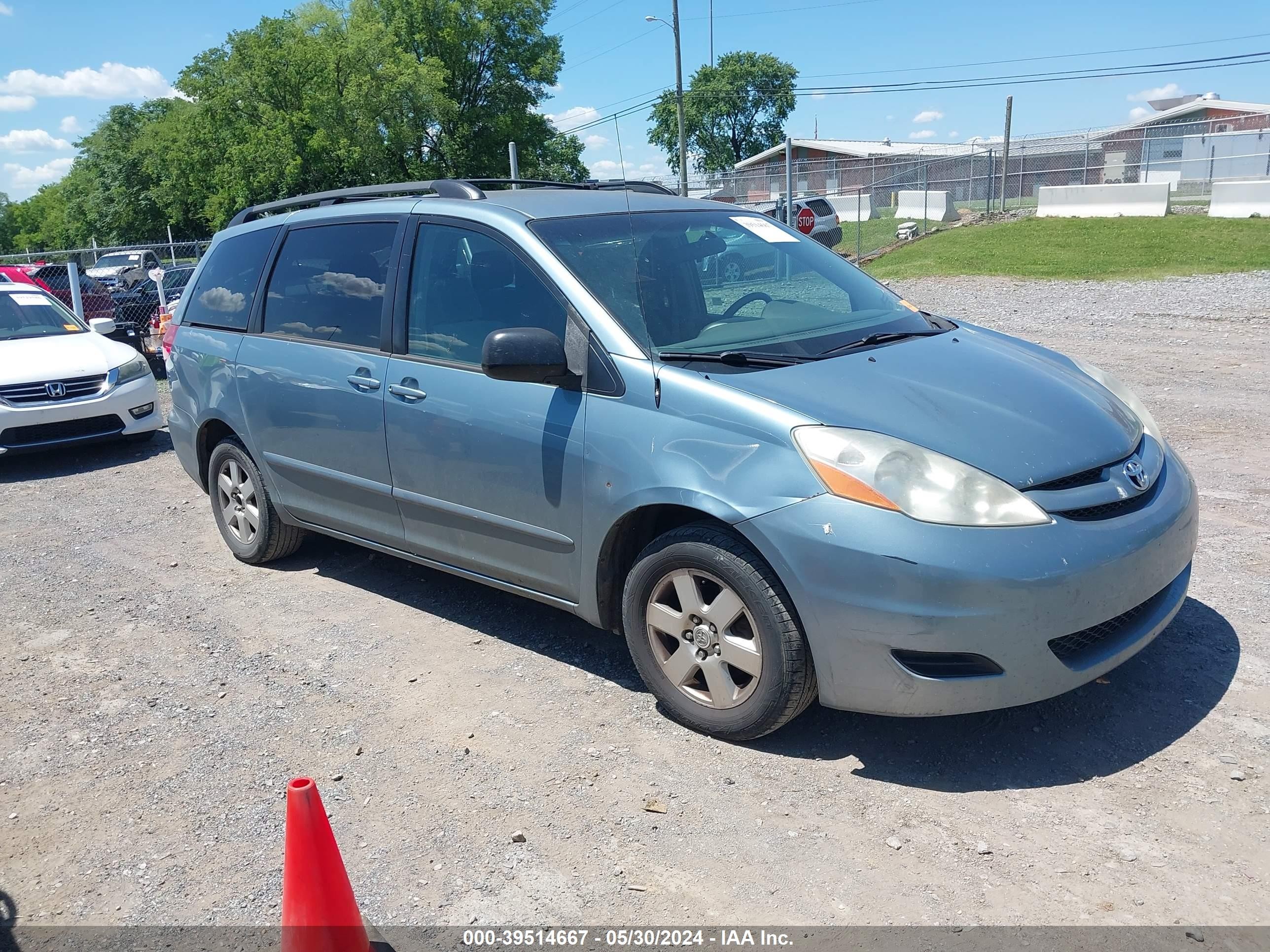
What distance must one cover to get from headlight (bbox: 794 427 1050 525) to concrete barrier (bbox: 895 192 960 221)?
26417 millimetres

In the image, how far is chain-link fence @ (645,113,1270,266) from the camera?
27.4m

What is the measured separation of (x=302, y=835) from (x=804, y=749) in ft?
5.78

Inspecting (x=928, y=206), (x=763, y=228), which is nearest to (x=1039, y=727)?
(x=763, y=228)

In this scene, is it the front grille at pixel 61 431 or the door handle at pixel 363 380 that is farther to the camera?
the front grille at pixel 61 431

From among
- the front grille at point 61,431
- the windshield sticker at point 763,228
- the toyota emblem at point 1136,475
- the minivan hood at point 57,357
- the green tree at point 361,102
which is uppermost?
the green tree at point 361,102

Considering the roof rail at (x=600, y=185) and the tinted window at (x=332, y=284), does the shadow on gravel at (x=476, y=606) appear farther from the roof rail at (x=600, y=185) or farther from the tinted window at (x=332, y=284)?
the roof rail at (x=600, y=185)

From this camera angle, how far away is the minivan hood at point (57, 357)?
8.82m

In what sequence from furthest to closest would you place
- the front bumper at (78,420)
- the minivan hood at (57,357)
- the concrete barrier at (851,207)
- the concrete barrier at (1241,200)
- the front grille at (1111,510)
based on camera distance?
the concrete barrier at (851,207) < the concrete barrier at (1241,200) < the minivan hood at (57,357) < the front bumper at (78,420) < the front grille at (1111,510)

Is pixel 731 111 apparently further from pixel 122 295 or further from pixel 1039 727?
pixel 1039 727

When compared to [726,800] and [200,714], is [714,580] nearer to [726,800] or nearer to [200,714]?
[726,800]

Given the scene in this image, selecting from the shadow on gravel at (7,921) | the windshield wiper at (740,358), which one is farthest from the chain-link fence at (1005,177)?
the shadow on gravel at (7,921)

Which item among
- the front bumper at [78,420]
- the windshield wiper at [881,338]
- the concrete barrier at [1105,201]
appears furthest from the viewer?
the concrete barrier at [1105,201]

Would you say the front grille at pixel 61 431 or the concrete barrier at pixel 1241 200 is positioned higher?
the concrete barrier at pixel 1241 200

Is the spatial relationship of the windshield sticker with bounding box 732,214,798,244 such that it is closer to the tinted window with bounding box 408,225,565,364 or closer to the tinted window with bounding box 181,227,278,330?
Result: the tinted window with bounding box 408,225,565,364
